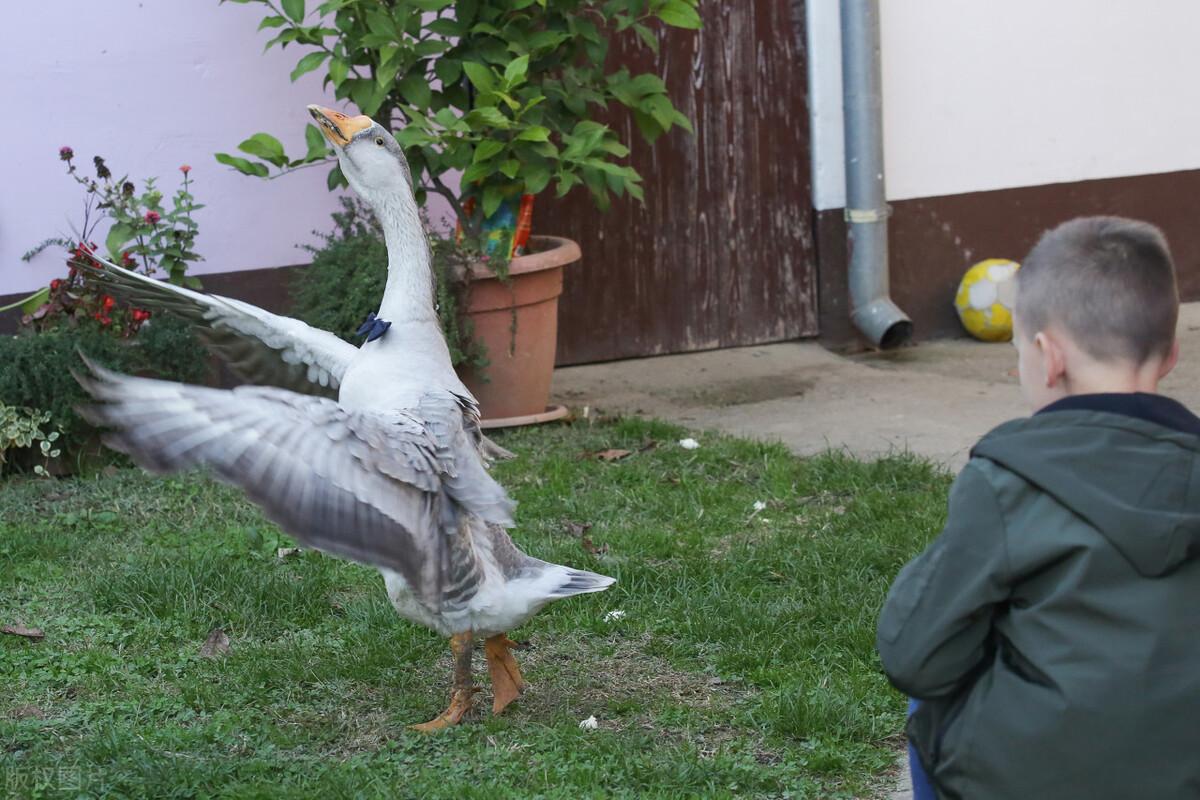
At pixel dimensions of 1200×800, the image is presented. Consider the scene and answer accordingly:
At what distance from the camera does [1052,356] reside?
210cm

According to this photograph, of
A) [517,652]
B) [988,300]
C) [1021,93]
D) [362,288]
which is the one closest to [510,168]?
[362,288]

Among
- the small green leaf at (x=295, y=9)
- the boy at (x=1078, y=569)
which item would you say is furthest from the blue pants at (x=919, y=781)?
the small green leaf at (x=295, y=9)

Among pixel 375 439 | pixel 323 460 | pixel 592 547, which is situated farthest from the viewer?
pixel 592 547

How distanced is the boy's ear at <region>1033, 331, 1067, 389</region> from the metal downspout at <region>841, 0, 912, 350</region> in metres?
5.54

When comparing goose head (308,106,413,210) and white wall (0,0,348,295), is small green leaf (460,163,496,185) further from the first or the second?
goose head (308,106,413,210)

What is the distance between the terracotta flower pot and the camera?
6.08 metres

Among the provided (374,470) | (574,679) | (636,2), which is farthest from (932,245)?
(374,470)

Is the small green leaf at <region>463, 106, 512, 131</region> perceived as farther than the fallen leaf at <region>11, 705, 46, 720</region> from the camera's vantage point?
Yes

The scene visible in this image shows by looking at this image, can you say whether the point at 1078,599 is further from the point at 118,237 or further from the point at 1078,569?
the point at 118,237

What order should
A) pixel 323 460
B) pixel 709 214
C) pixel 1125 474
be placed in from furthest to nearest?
1. pixel 709 214
2. pixel 323 460
3. pixel 1125 474

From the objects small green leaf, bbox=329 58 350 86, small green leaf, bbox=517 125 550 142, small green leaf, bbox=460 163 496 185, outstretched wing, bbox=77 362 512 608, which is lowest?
outstretched wing, bbox=77 362 512 608

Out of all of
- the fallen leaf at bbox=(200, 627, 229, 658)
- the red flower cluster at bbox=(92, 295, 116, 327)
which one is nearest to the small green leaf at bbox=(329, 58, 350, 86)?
the red flower cluster at bbox=(92, 295, 116, 327)

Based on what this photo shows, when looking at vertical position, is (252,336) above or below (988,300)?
above

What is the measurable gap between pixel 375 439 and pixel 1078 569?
1.67 m
